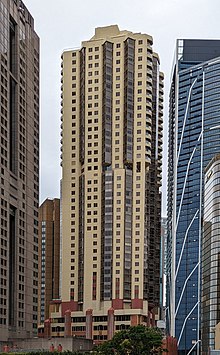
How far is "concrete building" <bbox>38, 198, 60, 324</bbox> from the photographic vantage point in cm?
16988

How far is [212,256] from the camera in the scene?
114188mm

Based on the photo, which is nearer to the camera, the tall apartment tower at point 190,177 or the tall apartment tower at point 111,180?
the tall apartment tower at point 111,180

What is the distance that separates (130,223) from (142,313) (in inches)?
645

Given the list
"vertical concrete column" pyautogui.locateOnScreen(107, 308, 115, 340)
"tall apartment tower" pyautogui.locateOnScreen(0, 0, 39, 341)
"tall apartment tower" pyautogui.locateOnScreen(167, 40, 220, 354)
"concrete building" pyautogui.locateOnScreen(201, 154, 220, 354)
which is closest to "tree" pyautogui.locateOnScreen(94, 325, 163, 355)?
"tall apartment tower" pyautogui.locateOnScreen(0, 0, 39, 341)

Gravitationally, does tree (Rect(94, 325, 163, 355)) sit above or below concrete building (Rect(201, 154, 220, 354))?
below

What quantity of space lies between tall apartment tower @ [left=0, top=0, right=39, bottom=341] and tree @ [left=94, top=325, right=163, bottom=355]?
2127cm

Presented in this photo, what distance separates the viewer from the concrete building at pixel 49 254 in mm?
169875

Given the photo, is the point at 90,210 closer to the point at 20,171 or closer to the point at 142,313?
the point at 142,313

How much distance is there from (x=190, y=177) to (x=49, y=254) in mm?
37316

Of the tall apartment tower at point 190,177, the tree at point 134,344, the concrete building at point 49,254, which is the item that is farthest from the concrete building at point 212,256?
the concrete building at point 49,254

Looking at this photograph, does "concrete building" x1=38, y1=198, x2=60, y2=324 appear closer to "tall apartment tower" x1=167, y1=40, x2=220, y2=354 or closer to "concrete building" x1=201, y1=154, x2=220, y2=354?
"tall apartment tower" x1=167, y1=40, x2=220, y2=354

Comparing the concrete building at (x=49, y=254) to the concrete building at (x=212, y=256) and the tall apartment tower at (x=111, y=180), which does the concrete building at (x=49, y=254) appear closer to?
the tall apartment tower at (x=111, y=180)

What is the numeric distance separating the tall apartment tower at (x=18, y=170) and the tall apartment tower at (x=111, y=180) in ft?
97.5

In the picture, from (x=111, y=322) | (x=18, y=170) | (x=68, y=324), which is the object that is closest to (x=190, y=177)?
(x=111, y=322)
